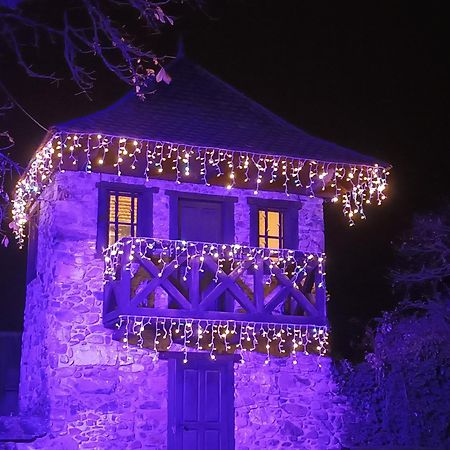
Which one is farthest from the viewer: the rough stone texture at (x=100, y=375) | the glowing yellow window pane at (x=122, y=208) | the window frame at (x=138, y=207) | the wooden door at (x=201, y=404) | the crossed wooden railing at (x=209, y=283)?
the glowing yellow window pane at (x=122, y=208)

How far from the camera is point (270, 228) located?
14.8 m

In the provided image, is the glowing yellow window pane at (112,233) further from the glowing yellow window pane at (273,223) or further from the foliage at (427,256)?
the foliage at (427,256)

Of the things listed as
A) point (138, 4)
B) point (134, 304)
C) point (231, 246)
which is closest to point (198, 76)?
point (231, 246)

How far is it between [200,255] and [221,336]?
143 cm

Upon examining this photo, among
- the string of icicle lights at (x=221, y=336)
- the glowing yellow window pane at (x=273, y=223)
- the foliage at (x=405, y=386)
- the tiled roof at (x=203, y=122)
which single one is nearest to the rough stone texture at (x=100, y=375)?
the string of icicle lights at (x=221, y=336)

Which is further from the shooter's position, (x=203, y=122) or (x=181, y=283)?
(x=203, y=122)

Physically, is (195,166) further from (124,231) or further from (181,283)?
(181,283)

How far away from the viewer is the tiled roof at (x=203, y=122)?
44.0 feet

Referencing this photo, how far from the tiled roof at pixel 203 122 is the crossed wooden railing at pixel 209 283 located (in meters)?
1.82

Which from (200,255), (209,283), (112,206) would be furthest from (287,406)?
(112,206)

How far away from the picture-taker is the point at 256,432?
13.8 meters

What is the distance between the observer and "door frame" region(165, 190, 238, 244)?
14.0 metres

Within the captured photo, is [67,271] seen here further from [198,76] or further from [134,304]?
[198,76]

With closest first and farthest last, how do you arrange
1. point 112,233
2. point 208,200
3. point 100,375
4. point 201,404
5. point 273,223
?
point 100,375, point 201,404, point 112,233, point 208,200, point 273,223
